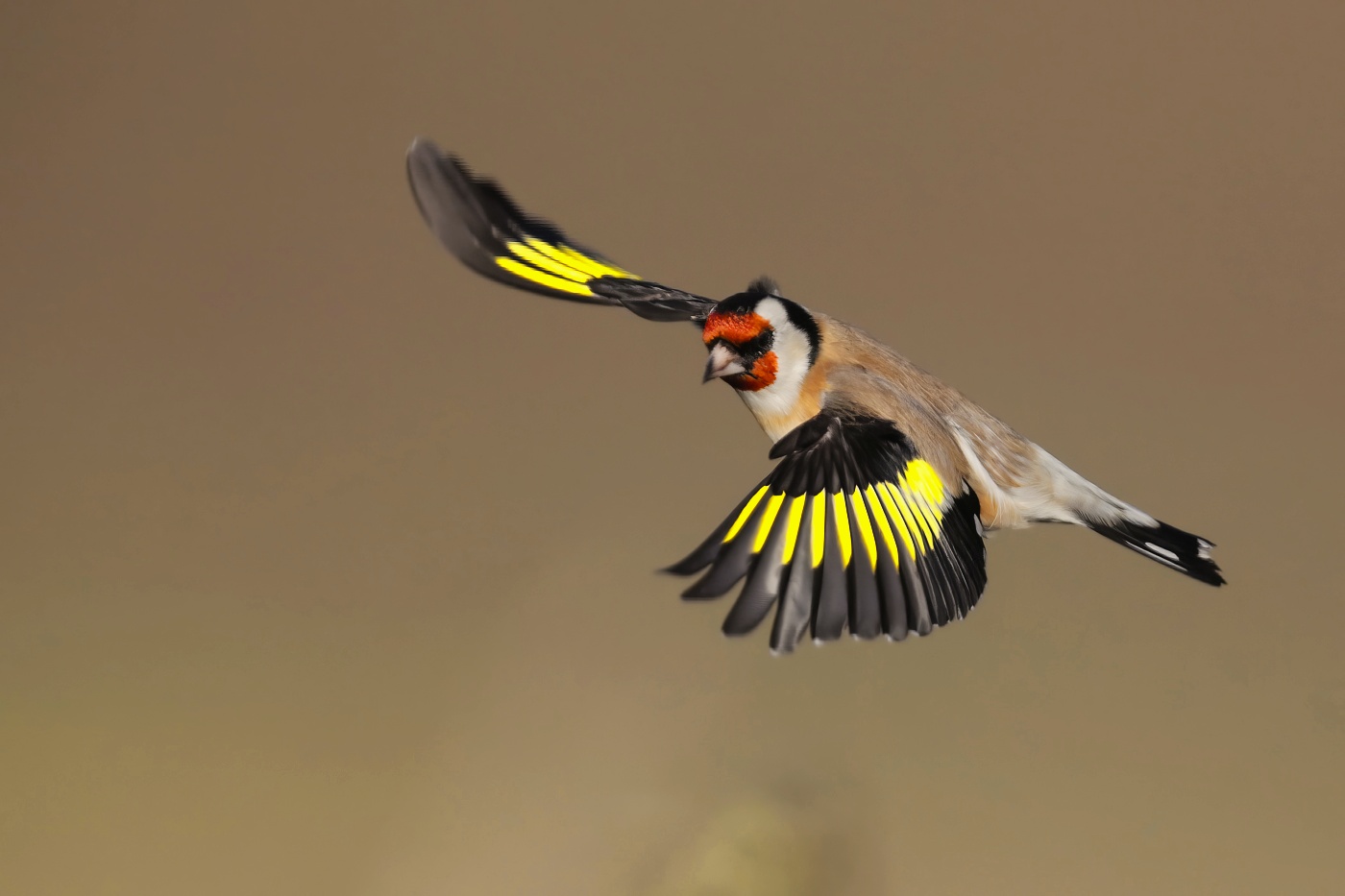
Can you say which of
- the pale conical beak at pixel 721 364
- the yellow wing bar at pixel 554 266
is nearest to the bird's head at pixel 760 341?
the pale conical beak at pixel 721 364

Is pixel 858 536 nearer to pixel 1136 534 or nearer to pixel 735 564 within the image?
pixel 735 564

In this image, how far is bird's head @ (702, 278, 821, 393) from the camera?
0.60 metres

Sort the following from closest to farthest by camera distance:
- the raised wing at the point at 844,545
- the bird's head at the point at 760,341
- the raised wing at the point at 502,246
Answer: the raised wing at the point at 844,545 → the bird's head at the point at 760,341 → the raised wing at the point at 502,246

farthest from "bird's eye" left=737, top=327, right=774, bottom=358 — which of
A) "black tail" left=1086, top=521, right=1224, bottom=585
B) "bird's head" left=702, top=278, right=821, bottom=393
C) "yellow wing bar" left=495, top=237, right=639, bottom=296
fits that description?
"black tail" left=1086, top=521, right=1224, bottom=585

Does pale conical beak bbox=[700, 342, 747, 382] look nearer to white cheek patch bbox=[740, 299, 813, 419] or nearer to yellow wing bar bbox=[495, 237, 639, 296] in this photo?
white cheek patch bbox=[740, 299, 813, 419]

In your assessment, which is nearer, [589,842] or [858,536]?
[858,536]

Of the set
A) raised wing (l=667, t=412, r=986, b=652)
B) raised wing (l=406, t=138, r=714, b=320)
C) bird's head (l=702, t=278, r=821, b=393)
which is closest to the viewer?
raised wing (l=667, t=412, r=986, b=652)

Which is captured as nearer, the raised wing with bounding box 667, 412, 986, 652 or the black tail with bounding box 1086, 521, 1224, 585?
the raised wing with bounding box 667, 412, 986, 652

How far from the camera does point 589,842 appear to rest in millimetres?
1072

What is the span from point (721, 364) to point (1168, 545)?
327 mm

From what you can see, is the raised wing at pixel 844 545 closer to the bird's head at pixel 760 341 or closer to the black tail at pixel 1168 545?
the bird's head at pixel 760 341

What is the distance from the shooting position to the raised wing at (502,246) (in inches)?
28.2

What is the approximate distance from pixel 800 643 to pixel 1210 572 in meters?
0.33

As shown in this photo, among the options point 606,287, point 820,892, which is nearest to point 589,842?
point 820,892
